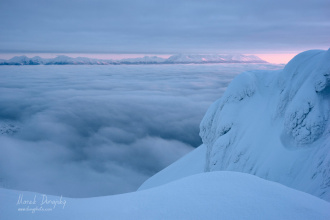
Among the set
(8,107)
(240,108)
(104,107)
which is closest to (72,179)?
(240,108)

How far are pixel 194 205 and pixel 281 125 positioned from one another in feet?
39.7

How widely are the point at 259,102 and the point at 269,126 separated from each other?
3.19 metres

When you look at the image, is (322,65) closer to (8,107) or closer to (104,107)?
(104,107)

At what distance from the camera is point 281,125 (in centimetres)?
1313

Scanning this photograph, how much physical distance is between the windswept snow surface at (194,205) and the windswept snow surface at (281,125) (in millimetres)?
4901

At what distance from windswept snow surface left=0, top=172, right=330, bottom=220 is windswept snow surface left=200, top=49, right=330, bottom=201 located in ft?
16.1

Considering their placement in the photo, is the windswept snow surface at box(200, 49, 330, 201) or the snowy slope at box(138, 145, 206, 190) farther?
the snowy slope at box(138, 145, 206, 190)

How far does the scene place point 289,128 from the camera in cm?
1166

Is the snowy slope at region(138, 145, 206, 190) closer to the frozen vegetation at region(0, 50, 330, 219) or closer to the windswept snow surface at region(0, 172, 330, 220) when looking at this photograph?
the frozen vegetation at region(0, 50, 330, 219)

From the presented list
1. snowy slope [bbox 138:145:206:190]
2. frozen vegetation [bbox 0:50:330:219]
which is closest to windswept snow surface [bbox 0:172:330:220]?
frozen vegetation [bbox 0:50:330:219]

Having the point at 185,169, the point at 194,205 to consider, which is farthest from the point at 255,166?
the point at 185,169

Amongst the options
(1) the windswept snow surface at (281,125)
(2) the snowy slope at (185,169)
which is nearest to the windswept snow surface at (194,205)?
(1) the windswept snow surface at (281,125)

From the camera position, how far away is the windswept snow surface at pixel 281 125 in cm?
969

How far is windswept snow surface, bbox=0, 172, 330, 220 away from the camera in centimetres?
365
